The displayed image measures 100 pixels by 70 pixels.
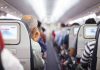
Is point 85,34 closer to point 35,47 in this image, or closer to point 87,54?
point 87,54

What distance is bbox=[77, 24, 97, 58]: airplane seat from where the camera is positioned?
497 cm

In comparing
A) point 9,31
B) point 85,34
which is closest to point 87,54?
point 9,31

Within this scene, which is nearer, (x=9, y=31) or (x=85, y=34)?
(x=9, y=31)

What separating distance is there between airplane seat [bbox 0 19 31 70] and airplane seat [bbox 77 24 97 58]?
2.07m

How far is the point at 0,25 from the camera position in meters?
3.26

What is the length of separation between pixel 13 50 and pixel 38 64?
1.66 feet

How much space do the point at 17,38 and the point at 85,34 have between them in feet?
7.47

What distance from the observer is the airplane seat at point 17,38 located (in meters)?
3.24

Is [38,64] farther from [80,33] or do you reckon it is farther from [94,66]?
[80,33]

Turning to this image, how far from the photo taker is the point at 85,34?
520 centimetres

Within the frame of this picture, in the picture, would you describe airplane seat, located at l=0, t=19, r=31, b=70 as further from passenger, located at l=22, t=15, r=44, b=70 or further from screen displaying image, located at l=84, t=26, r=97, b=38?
screen displaying image, located at l=84, t=26, r=97, b=38

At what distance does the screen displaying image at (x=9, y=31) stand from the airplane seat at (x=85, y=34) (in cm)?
215

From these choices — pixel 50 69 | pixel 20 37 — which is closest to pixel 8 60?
pixel 20 37

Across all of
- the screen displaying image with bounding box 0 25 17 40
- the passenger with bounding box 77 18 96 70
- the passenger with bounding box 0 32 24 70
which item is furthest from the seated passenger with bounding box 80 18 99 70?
the passenger with bounding box 0 32 24 70
